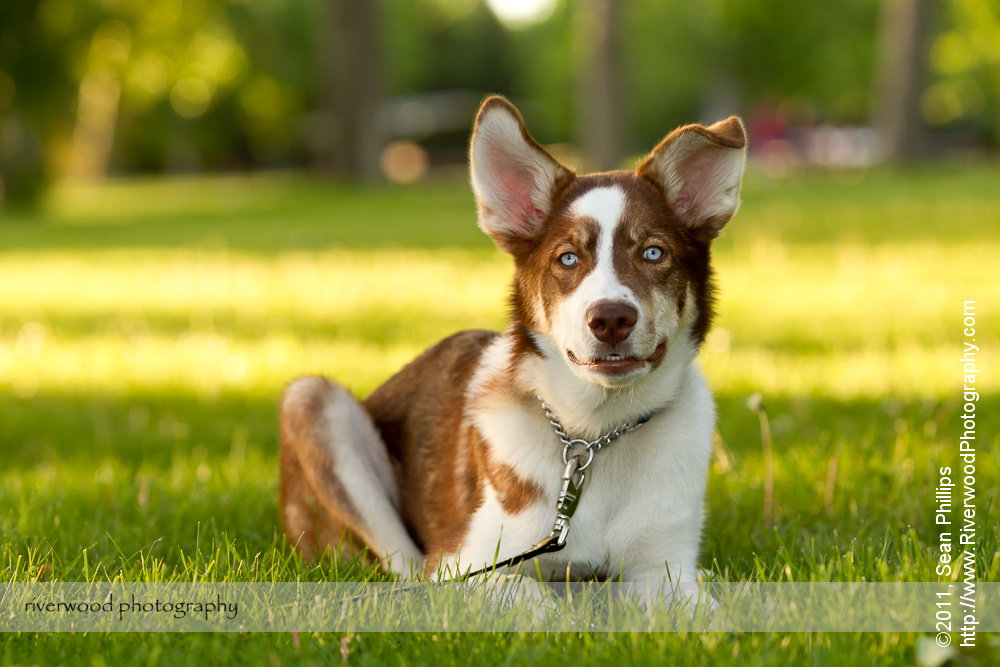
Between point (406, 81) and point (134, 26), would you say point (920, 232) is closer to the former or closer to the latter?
point (134, 26)

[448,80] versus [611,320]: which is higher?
[448,80]

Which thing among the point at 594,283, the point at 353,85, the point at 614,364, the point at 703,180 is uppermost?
the point at 353,85

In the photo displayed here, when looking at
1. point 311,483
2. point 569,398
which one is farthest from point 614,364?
point 311,483

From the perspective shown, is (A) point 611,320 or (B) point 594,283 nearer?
(A) point 611,320

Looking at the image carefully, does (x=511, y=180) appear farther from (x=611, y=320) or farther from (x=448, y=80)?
(x=448, y=80)

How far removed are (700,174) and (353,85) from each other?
22.4 metres

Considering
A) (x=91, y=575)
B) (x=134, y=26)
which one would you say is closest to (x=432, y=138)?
(x=134, y=26)

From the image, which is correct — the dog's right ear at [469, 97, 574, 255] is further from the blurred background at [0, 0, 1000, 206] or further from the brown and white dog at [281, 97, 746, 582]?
the blurred background at [0, 0, 1000, 206]

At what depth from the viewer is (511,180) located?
3959 mm

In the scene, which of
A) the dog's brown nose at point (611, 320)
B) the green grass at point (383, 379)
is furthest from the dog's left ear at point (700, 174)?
the green grass at point (383, 379)

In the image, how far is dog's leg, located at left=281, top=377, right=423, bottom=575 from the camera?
4023 millimetres

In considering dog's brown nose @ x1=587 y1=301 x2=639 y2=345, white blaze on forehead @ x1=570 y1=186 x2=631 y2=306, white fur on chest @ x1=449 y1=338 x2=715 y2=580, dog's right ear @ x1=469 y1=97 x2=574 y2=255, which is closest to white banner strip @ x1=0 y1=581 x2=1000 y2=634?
white fur on chest @ x1=449 y1=338 x2=715 y2=580

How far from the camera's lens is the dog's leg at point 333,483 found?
4.02 meters

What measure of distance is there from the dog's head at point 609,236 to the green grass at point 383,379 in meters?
0.94
